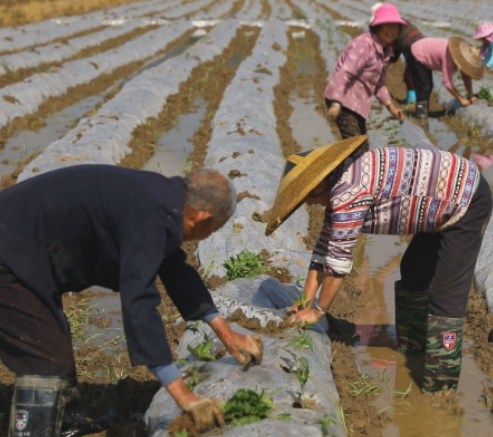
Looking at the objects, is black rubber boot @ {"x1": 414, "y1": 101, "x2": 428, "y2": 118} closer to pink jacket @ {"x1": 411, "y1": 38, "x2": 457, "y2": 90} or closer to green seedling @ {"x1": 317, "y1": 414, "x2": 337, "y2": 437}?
pink jacket @ {"x1": 411, "y1": 38, "x2": 457, "y2": 90}

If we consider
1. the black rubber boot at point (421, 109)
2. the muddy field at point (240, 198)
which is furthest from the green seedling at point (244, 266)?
the black rubber boot at point (421, 109)

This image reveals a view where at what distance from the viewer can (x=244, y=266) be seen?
13.1 feet

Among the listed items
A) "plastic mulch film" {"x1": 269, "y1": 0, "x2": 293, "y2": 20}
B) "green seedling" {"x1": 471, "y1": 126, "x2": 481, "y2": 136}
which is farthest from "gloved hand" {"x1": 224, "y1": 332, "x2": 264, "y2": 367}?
"plastic mulch film" {"x1": 269, "y1": 0, "x2": 293, "y2": 20}

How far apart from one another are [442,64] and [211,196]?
6505 millimetres

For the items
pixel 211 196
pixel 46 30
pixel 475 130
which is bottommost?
pixel 475 130

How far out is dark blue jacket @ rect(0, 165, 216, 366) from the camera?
2.13 metres

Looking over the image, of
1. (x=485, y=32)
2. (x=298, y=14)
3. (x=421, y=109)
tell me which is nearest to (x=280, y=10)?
(x=298, y=14)

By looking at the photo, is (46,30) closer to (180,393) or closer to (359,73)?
(359,73)

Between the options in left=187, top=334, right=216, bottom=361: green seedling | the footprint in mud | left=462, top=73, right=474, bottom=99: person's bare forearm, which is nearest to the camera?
left=187, top=334, right=216, bottom=361: green seedling

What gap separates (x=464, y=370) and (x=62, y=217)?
2.12m

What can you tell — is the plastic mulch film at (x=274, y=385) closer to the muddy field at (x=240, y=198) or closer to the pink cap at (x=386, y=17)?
the muddy field at (x=240, y=198)

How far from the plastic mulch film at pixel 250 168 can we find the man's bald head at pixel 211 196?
181 cm

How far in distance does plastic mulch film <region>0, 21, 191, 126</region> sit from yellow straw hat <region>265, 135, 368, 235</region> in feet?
21.2

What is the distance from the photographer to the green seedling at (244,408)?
2436mm
